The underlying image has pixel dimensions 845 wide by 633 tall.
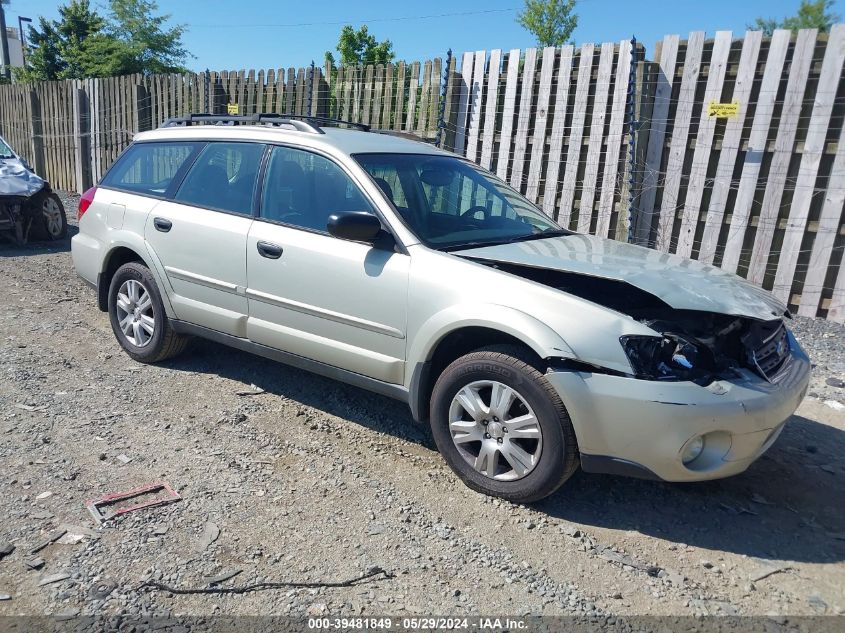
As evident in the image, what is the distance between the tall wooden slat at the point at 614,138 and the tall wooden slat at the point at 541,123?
80 centimetres

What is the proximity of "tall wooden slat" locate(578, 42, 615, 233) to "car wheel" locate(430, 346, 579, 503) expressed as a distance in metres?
4.84

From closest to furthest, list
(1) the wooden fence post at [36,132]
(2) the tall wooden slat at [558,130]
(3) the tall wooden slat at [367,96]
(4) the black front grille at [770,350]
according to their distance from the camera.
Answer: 1. (4) the black front grille at [770,350]
2. (2) the tall wooden slat at [558,130]
3. (3) the tall wooden slat at [367,96]
4. (1) the wooden fence post at [36,132]

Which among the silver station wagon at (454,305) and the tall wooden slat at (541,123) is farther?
the tall wooden slat at (541,123)

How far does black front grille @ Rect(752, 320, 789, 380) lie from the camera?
333 centimetres

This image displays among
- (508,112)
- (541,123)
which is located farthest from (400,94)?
(541,123)

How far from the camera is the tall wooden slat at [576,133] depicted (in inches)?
Result: 296

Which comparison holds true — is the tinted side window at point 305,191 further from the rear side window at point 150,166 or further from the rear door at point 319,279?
the rear side window at point 150,166

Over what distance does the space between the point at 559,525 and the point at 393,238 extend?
175 centimetres

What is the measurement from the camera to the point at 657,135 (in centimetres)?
720

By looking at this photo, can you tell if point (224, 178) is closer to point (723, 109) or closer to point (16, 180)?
point (723, 109)

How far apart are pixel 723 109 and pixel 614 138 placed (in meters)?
1.14

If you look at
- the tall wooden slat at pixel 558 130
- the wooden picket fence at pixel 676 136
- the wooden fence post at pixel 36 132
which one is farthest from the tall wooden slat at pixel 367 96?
the wooden fence post at pixel 36 132

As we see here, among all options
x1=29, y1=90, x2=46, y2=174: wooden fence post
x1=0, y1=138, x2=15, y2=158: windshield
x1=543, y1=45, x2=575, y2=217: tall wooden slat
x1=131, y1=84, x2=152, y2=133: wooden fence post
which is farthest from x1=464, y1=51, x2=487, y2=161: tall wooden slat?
x1=29, y1=90, x2=46, y2=174: wooden fence post

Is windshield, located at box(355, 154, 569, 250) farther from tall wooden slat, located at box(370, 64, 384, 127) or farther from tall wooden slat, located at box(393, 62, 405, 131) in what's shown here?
tall wooden slat, located at box(370, 64, 384, 127)
